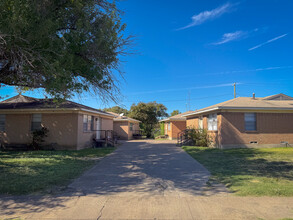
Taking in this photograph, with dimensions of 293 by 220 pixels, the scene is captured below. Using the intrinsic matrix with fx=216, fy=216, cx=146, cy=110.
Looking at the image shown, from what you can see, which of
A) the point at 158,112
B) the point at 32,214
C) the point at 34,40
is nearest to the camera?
the point at 32,214

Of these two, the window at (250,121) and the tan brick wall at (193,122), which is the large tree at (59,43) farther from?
the tan brick wall at (193,122)

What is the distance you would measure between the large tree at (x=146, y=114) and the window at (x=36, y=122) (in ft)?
74.5

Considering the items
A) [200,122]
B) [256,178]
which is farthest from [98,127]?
[256,178]

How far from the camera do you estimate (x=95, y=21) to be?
331 inches

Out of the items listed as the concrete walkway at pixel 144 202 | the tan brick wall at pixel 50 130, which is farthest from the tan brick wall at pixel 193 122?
the concrete walkway at pixel 144 202

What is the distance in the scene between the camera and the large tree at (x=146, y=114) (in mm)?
37875

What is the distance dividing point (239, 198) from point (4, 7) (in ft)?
27.0

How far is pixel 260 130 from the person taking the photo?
15984mm

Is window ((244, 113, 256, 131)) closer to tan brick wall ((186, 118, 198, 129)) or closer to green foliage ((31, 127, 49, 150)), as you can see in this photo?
tan brick wall ((186, 118, 198, 129))

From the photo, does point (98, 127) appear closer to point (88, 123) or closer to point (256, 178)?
point (88, 123)

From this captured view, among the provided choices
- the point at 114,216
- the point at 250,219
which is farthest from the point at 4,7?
the point at 250,219

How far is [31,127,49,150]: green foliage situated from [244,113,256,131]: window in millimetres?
14561

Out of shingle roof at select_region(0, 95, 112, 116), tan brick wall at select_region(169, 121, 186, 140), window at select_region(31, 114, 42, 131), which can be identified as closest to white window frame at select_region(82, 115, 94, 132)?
shingle roof at select_region(0, 95, 112, 116)

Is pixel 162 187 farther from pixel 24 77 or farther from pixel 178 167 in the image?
pixel 24 77
